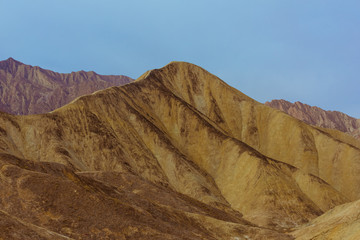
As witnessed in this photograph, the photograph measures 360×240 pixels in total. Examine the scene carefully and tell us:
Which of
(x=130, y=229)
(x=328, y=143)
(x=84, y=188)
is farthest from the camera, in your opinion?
(x=328, y=143)

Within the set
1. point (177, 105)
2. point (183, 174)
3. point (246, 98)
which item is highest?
point (246, 98)

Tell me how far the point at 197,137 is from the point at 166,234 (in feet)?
189

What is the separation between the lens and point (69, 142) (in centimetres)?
7750

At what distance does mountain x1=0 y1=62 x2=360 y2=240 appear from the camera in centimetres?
3706

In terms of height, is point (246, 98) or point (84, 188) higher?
point (246, 98)

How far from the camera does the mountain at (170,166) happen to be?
37062mm

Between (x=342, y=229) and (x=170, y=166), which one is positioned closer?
(x=342, y=229)

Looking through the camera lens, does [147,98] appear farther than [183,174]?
Yes

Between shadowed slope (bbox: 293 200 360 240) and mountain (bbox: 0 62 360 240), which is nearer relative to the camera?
shadowed slope (bbox: 293 200 360 240)

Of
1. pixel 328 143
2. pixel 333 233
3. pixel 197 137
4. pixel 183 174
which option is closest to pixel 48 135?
pixel 183 174

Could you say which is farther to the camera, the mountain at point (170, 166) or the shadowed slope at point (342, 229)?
the mountain at point (170, 166)

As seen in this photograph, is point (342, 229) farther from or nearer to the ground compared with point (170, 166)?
nearer to the ground

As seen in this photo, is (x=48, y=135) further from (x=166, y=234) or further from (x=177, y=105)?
(x=166, y=234)

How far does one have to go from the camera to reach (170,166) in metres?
83.2
